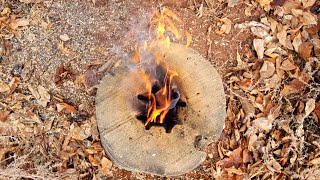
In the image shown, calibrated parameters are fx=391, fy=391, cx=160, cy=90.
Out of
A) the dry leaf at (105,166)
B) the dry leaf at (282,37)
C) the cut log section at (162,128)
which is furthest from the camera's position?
the dry leaf at (282,37)

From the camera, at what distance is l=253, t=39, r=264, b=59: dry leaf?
2986 millimetres

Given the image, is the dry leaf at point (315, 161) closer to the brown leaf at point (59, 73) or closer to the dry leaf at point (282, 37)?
the dry leaf at point (282, 37)

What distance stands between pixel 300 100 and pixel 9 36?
2262mm

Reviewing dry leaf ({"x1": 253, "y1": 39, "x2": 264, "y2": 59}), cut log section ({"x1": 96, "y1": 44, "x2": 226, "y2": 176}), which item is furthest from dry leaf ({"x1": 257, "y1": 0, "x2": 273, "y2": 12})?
cut log section ({"x1": 96, "y1": 44, "x2": 226, "y2": 176})

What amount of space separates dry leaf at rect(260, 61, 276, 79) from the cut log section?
66 cm

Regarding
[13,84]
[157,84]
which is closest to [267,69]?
[157,84]

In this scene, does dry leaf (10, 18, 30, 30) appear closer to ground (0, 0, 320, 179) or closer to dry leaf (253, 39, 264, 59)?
ground (0, 0, 320, 179)

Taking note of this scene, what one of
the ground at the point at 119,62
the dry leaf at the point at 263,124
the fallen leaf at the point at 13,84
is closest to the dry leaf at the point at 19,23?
the ground at the point at 119,62

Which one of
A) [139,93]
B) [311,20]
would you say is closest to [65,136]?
[139,93]

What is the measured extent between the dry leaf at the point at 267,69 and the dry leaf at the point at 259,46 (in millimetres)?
70

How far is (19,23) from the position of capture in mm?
2982

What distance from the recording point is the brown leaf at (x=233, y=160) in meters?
2.86

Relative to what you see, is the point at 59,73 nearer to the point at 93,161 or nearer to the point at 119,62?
the point at 119,62

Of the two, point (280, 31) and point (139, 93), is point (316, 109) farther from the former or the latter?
point (139, 93)
